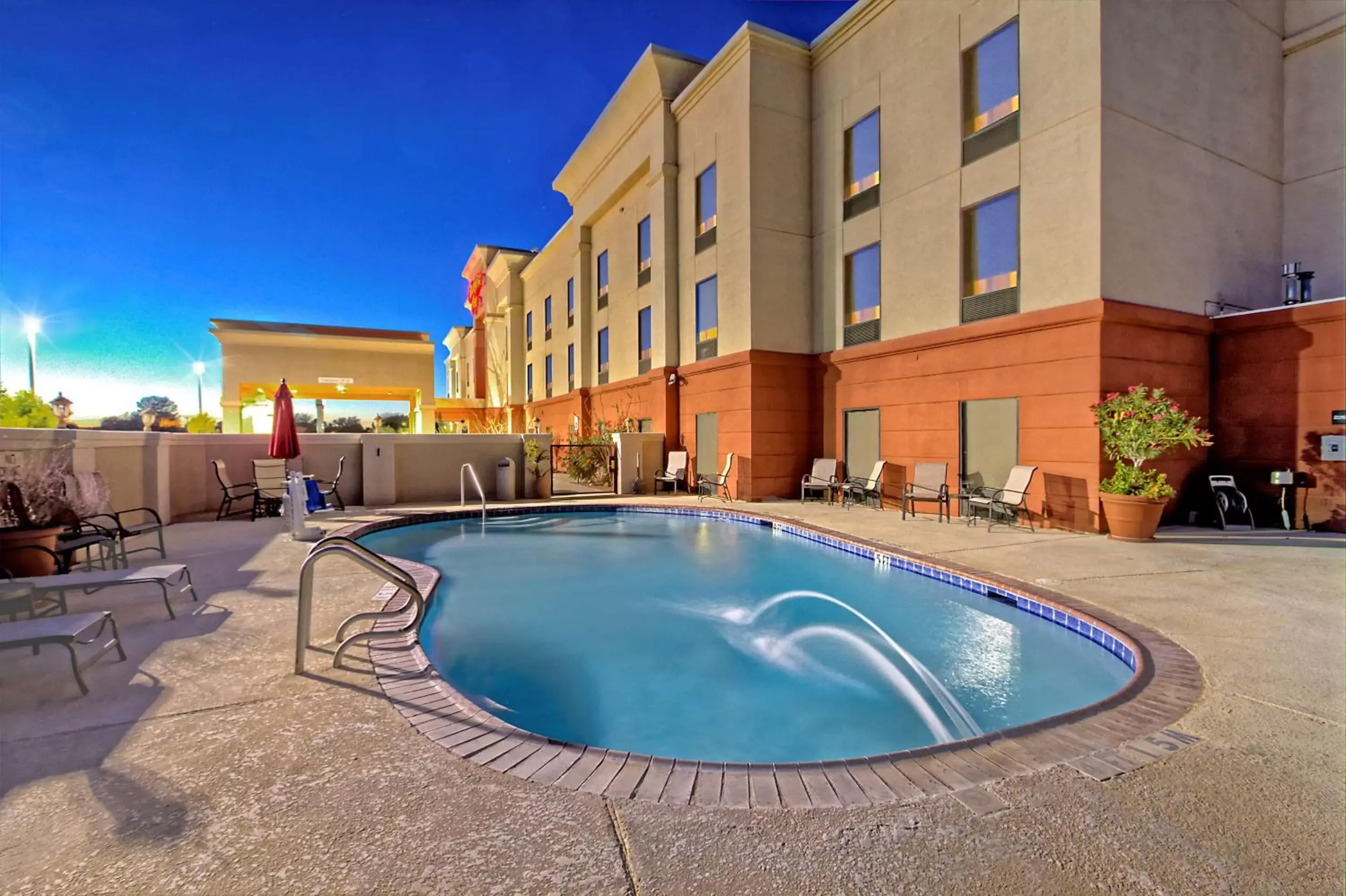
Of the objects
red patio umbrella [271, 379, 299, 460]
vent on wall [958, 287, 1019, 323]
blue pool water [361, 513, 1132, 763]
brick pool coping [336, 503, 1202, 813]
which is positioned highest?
vent on wall [958, 287, 1019, 323]

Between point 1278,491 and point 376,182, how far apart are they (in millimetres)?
31791

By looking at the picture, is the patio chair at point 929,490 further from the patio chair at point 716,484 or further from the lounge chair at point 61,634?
the lounge chair at point 61,634

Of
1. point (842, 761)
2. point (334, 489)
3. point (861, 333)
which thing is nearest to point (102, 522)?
point (334, 489)

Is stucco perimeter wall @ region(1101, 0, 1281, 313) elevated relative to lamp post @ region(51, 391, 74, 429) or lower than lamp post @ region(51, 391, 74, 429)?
elevated

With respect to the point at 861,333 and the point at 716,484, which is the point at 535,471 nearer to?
the point at 716,484

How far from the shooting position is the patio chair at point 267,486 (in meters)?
9.91

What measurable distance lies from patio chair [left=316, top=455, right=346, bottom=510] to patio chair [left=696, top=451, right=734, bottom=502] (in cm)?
703

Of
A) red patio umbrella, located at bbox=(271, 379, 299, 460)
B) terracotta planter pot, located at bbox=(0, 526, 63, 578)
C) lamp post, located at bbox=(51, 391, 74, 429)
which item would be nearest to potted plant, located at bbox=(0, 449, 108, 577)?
terracotta planter pot, located at bbox=(0, 526, 63, 578)

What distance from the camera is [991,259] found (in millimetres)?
9719

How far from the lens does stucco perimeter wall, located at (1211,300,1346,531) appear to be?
26.6 feet

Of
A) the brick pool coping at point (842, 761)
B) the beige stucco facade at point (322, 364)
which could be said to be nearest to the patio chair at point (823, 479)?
the brick pool coping at point (842, 761)

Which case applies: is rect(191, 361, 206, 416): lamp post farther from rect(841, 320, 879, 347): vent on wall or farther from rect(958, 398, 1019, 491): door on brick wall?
rect(958, 398, 1019, 491): door on brick wall

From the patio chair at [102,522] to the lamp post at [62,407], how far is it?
637 cm

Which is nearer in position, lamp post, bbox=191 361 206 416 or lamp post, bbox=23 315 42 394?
lamp post, bbox=23 315 42 394
